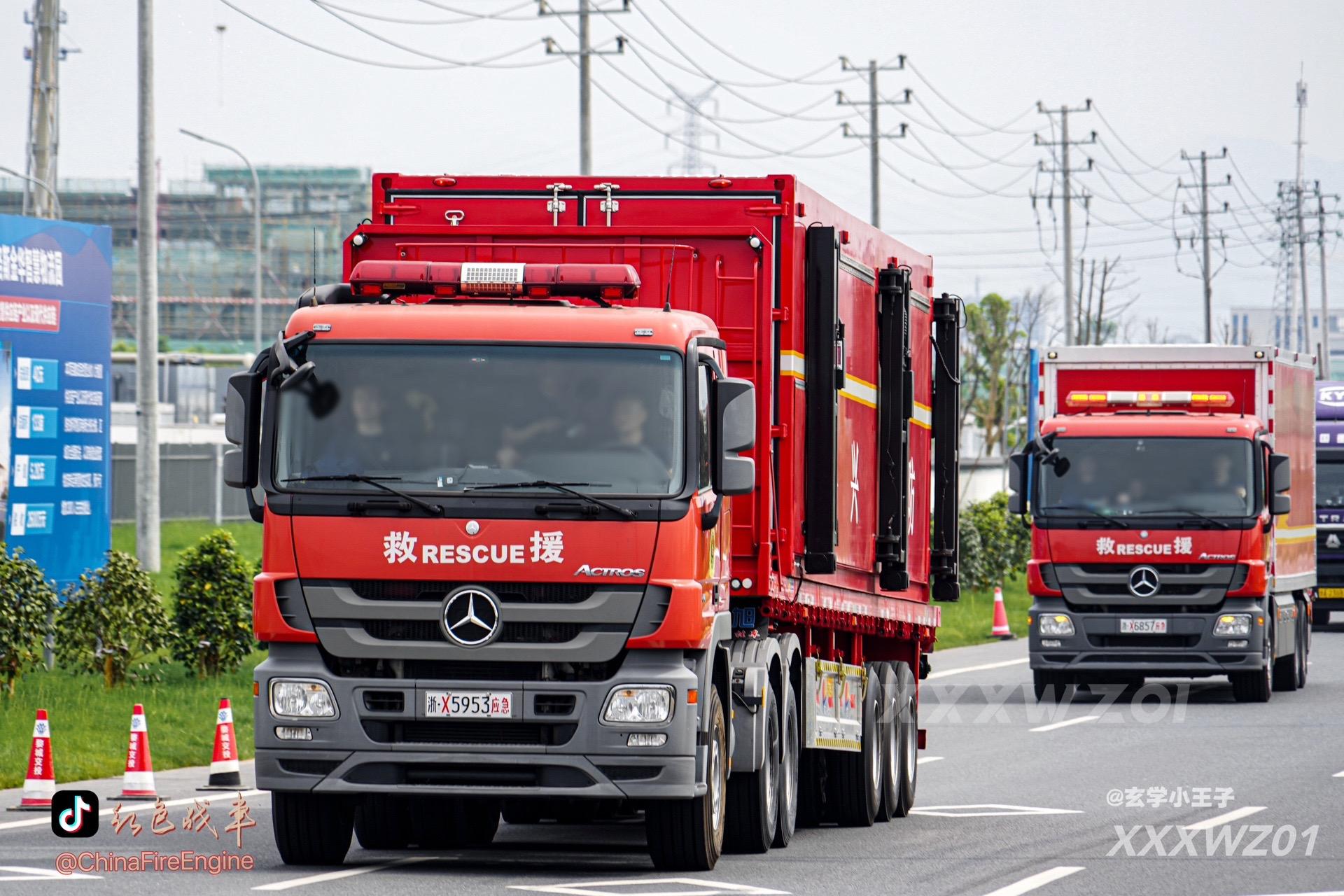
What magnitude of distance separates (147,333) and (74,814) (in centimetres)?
1358

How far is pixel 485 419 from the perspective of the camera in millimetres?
10930

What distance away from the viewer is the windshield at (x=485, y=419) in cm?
1086

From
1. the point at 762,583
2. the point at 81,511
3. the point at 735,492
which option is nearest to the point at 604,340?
the point at 735,492

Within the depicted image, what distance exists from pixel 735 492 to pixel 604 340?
921 mm

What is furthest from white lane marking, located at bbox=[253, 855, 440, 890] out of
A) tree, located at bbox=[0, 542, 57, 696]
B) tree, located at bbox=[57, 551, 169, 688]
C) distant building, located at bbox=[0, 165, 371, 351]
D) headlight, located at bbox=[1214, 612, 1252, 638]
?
distant building, located at bbox=[0, 165, 371, 351]

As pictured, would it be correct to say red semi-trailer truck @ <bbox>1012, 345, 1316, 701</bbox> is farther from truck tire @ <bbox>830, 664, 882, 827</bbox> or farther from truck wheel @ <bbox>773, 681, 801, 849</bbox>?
truck wheel @ <bbox>773, 681, 801, 849</bbox>

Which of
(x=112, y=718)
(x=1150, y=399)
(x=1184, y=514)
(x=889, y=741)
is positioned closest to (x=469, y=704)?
(x=889, y=741)

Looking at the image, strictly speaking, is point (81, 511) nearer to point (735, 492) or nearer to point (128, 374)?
point (735, 492)

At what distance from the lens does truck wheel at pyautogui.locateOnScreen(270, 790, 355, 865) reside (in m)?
11.5

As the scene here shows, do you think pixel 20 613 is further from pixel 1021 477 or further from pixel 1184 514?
pixel 1184 514

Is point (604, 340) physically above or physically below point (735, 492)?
above

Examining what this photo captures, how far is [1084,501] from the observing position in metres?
24.0

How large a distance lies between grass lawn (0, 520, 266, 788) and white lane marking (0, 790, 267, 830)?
125cm

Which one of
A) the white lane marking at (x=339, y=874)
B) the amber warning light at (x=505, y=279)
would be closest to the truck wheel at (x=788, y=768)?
the white lane marking at (x=339, y=874)
